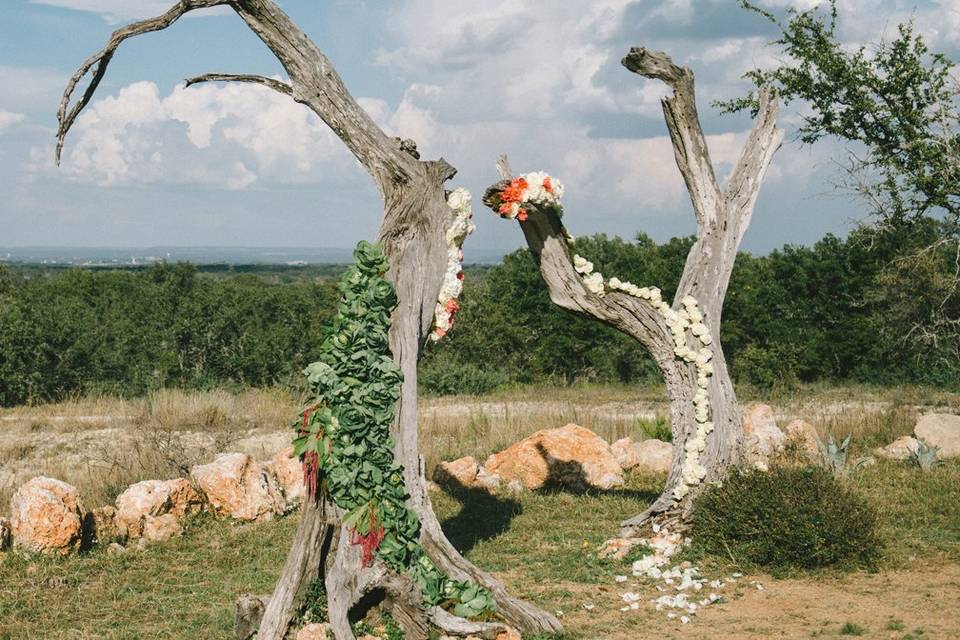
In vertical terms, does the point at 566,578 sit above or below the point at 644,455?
below

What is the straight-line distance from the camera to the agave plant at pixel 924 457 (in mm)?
9633

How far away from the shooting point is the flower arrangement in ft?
22.2

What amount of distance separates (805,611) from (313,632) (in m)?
3.08

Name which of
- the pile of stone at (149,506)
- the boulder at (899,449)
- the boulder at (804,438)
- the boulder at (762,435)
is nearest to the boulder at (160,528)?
the pile of stone at (149,506)

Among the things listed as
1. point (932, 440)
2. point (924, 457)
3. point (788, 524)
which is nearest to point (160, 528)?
point (788, 524)

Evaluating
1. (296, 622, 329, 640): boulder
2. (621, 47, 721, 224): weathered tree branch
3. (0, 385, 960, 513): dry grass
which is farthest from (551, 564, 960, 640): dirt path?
(0, 385, 960, 513): dry grass

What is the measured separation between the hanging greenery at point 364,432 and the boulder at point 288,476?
3.83 metres

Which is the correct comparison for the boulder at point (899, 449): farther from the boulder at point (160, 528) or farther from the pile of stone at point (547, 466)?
the boulder at point (160, 528)

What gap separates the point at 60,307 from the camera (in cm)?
1880

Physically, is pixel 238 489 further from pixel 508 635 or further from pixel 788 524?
pixel 788 524

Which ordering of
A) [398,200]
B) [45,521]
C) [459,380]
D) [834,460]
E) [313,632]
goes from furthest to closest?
[459,380] < [834,460] < [45,521] < [398,200] < [313,632]

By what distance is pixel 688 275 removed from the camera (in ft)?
24.8

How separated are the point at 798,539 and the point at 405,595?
3.10 metres

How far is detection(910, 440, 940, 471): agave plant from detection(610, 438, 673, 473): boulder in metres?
2.51
